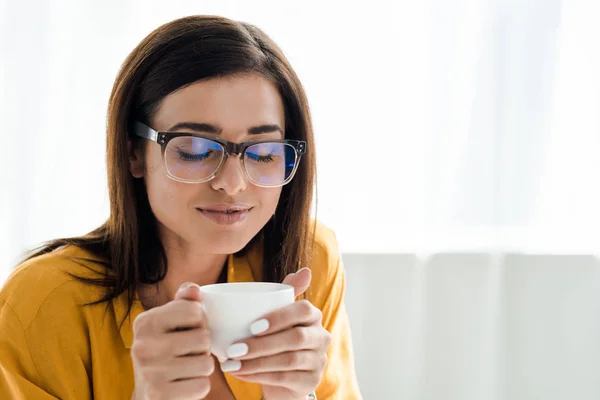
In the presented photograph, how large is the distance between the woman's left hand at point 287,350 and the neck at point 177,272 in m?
A: 0.42

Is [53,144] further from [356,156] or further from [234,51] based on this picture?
[234,51]

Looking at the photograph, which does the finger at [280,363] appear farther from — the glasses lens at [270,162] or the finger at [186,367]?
the glasses lens at [270,162]

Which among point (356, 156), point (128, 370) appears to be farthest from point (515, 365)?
point (128, 370)

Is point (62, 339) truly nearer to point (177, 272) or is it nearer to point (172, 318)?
point (177, 272)

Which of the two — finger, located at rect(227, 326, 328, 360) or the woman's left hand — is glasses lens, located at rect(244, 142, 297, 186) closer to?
the woman's left hand

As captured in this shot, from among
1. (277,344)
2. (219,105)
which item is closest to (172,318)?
(277,344)

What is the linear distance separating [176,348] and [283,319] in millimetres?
162

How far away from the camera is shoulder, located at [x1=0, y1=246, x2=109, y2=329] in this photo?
1345 millimetres

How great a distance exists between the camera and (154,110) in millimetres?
1398

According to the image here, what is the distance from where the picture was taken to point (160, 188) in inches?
55.5

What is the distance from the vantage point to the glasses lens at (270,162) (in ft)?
4.47

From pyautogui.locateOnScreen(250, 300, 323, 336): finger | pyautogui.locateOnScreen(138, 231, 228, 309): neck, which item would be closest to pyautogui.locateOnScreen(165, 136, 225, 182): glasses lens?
pyautogui.locateOnScreen(138, 231, 228, 309): neck

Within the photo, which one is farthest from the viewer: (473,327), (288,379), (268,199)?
(473,327)

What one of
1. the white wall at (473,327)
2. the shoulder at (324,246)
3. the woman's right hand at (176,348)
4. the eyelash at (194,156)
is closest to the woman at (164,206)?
the eyelash at (194,156)
